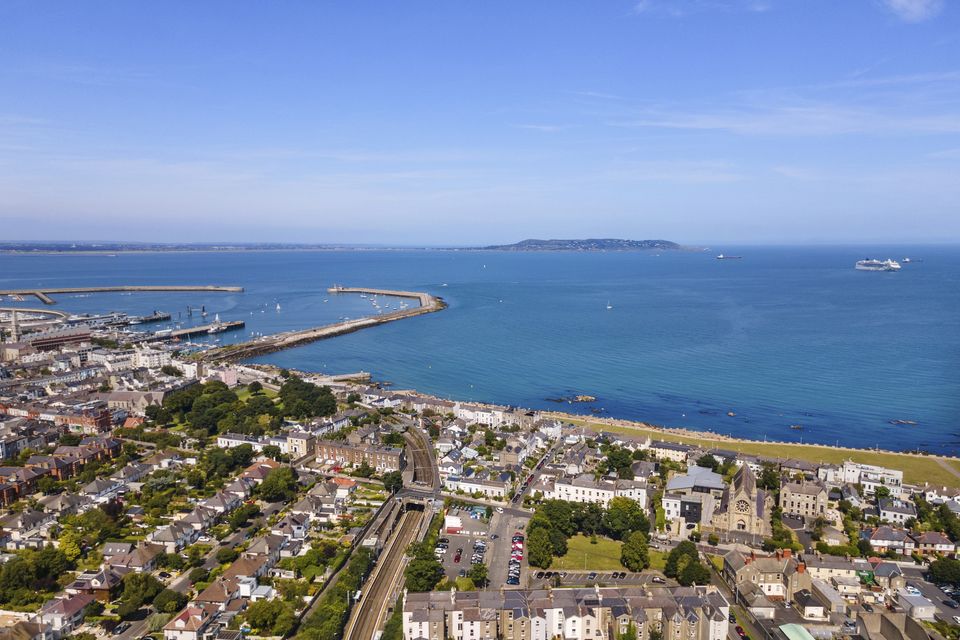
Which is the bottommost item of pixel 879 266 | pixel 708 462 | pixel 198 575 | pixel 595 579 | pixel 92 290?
pixel 595 579

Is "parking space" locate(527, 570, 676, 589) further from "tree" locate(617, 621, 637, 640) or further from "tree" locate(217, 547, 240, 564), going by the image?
"tree" locate(217, 547, 240, 564)

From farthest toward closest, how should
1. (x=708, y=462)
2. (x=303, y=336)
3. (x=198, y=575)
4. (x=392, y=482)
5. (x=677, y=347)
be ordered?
(x=303, y=336)
(x=677, y=347)
(x=708, y=462)
(x=392, y=482)
(x=198, y=575)

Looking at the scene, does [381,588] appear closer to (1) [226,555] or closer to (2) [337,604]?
(2) [337,604]

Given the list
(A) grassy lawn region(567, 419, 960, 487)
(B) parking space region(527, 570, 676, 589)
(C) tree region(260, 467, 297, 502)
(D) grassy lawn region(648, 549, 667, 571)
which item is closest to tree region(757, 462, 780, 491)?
(A) grassy lawn region(567, 419, 960, 487)

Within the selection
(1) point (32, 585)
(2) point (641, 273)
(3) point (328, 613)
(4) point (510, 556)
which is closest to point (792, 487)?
(4) point (510, 556)

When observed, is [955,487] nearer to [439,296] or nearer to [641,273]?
[439,296]

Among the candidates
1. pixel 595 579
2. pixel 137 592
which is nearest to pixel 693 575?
pixel 595 579
